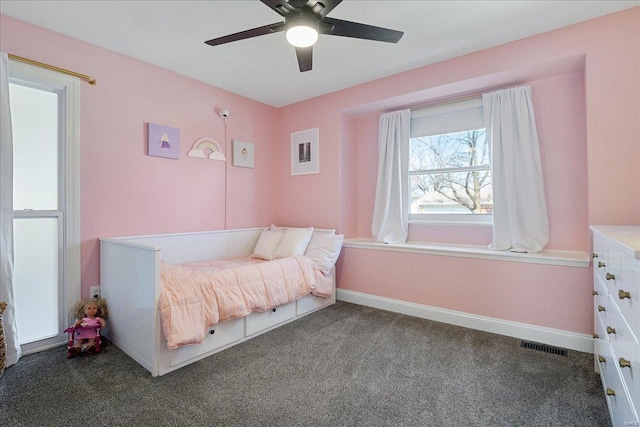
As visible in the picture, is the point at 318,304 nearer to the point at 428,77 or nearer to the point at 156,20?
the point at 428,77

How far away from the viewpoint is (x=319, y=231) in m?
3.55

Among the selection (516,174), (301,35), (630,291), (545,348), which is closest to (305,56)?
(301,35)

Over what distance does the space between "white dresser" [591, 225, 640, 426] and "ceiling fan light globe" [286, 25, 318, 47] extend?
1658 millimetres

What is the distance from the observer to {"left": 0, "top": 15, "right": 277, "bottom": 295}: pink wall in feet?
8.01

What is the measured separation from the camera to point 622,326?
1.17 meters

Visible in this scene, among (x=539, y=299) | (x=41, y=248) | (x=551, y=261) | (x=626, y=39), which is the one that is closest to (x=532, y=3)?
(x=626, y=39)

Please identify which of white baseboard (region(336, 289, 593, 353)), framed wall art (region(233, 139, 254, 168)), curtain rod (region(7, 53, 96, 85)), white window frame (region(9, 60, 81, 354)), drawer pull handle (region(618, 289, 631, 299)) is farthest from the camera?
framed wall art (region(233, 139, 254, 168))

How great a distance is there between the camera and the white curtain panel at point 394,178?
3.36 meters

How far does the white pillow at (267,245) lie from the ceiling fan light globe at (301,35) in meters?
2.06

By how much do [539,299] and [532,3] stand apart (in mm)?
2085

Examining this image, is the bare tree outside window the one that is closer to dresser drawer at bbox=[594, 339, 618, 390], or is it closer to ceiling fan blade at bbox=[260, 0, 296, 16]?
dresser drawer at bbox=[594, 339, 618, 390]

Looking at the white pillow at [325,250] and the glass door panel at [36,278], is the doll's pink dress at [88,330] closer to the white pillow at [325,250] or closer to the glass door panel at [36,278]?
the glass door panel at [36,278]

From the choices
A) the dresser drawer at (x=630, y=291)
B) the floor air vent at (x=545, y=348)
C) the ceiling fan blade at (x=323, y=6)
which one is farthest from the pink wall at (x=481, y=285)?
the ceiling fan blade at (x=323, y=6)

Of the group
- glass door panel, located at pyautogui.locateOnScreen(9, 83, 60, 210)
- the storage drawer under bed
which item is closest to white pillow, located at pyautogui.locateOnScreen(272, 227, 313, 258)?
the storage drawer under bed
